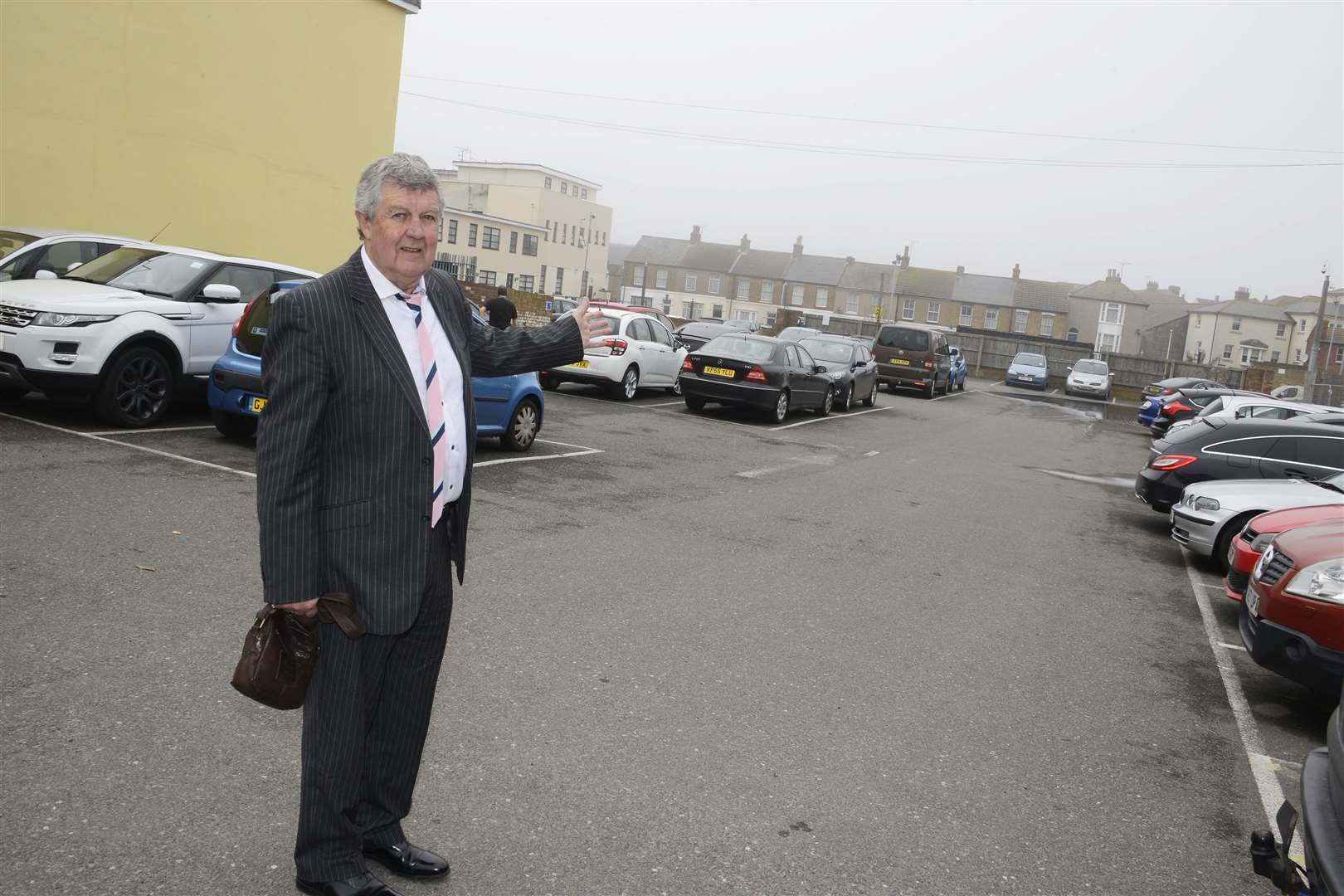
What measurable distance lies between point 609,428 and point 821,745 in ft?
35.8

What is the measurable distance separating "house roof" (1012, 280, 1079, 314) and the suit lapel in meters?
93.4

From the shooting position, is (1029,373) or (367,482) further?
(1029,373)

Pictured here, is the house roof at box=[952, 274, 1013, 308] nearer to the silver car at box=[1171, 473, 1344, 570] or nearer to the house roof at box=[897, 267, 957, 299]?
the house roof at box=[897, 267, 957, 299]

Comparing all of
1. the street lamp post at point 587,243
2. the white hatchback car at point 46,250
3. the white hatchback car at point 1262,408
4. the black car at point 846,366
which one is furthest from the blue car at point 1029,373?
the street lamp post at point 587,243

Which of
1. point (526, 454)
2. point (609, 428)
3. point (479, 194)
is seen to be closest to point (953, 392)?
point (609, 428)

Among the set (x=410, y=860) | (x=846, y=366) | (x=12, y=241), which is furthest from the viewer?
(x=846, y=366)

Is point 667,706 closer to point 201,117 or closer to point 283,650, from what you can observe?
point 283,650

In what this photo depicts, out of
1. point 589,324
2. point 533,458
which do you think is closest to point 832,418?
point 533,458

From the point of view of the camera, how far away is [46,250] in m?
11.5

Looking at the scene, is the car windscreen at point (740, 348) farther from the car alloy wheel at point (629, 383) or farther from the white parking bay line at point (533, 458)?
the white parking bay line at point (533, 458)

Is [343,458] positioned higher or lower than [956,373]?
lower

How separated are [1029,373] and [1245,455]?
35.6 m

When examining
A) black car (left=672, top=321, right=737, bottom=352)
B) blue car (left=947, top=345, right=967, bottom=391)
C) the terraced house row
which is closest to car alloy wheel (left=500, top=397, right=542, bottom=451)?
black car (left=672, top=321, right=737, bottom=352)

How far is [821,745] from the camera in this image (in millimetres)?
4727
